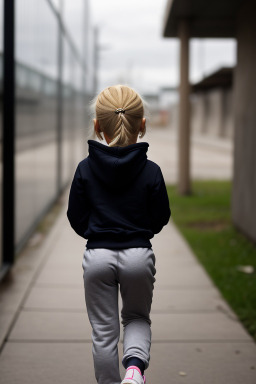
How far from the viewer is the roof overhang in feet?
33.4

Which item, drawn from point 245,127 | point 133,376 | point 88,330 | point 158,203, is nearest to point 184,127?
point 245,127

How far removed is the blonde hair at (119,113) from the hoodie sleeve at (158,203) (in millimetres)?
229

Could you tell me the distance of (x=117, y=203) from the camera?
296 centimetres

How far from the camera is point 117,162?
115 inches

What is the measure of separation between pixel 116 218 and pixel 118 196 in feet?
0.34

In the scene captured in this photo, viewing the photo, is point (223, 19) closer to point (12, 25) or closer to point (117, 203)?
point (12, 25)

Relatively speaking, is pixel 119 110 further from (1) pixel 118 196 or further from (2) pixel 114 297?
(2) pixel 114 297

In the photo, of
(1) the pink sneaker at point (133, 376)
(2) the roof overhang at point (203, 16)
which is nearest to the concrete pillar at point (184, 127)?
(2) the roof overhang at point (203, 16)

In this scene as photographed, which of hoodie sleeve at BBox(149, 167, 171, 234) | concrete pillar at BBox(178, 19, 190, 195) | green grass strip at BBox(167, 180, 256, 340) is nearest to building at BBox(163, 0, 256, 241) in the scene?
green grass strip at BBox(167, 180, 256, 340)

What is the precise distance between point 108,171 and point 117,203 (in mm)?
150

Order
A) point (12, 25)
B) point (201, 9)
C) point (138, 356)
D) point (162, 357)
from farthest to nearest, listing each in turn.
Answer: point (201, 9) → point (12, 25) → point (162, 357) → point (138, 356)

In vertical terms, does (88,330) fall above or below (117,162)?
below

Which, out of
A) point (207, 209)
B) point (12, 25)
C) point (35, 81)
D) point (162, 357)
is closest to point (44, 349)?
point (162, 357)

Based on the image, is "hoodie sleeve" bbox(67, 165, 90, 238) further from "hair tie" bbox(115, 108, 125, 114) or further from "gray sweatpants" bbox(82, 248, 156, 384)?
"hair tie" bbox(115, 108, 125, 114)
